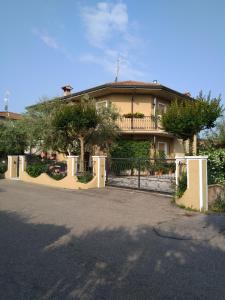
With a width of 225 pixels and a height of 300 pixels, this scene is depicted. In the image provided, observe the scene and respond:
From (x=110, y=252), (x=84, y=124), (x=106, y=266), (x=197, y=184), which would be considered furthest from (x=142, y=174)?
(x=106, y=266)

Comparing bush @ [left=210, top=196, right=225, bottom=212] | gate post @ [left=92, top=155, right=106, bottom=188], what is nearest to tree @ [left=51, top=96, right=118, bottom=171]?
gate post @ [left=92, top=155, right=106, bottom=188]

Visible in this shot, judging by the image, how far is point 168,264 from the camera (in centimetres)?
513

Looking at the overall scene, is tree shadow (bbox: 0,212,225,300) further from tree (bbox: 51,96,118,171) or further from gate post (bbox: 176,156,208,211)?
tree (bbox: 51,96,118,171)

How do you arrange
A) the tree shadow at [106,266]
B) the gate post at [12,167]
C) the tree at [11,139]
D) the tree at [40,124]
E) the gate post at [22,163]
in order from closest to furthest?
1. the tree shadow at [106,266]
2. the tree at [40,124]
3. the gate post at [22,163]
4. the gate post at [12,167]
5. the tree at [11,139]

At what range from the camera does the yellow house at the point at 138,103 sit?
73.4 ft

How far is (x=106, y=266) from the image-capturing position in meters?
4.99

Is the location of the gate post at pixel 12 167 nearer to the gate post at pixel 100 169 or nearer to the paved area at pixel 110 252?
the gate post at pixel 100 169

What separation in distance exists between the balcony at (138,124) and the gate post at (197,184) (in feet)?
41.7

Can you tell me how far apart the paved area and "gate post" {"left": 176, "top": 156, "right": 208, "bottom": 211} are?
582 millimetres

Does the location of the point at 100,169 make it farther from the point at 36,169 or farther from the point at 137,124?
the point at 137,124

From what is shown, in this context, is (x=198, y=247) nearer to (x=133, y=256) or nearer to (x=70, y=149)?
(x=133, y=256)

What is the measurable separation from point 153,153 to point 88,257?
735 inches

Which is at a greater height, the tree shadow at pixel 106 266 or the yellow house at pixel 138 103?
the yellow house at pixel 138 103

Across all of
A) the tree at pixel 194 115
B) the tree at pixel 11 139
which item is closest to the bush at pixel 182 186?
the tree at pixel 194 115
